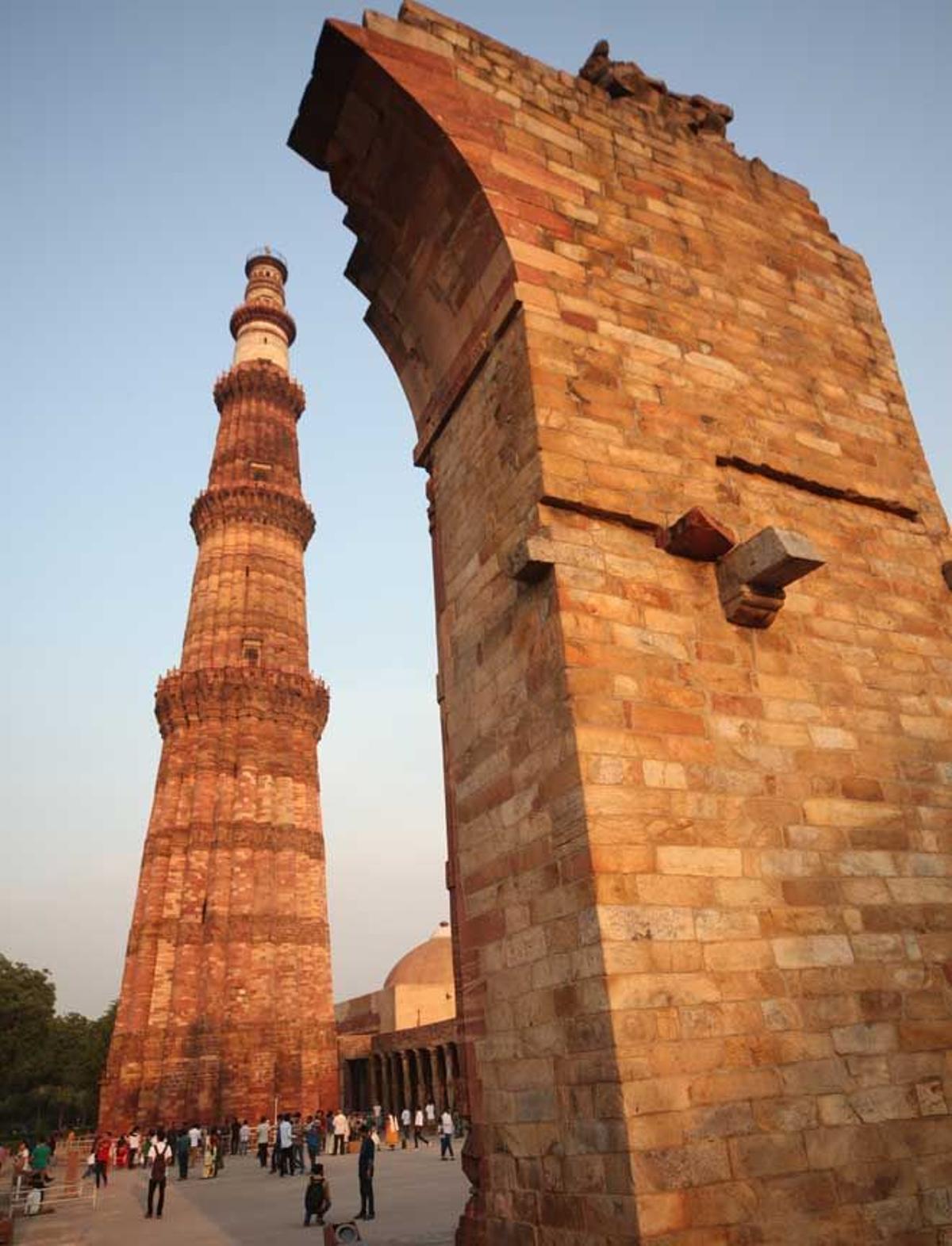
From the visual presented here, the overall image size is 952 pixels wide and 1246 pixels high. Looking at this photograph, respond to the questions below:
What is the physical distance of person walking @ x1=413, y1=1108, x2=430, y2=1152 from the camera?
21294mm

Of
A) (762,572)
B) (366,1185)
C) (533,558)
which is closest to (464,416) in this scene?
(533,558)

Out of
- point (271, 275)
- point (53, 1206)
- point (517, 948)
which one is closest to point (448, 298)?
point (517, 948)

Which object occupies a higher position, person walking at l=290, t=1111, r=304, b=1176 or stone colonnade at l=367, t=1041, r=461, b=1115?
stone colonnade at l=367, t=1041, r=461, b=1115

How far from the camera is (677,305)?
18.0 ft

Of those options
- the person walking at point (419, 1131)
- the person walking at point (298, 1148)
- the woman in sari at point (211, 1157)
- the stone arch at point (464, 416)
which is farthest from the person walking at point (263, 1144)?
the stone arch at point (464, 416)

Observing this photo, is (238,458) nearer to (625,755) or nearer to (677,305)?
(677,305)

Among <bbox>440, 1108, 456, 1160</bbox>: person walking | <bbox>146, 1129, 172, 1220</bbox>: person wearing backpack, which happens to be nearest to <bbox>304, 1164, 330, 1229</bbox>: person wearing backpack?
<bbox>146, 1129, 172, 1220</bbox>: person wearing backpack

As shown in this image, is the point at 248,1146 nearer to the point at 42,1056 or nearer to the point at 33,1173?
the point at 33,1173

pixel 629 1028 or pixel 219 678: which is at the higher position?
pixel 219 678

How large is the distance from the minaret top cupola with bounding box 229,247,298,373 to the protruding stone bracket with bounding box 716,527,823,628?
29061 millimetres

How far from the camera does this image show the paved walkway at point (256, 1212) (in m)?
8.43

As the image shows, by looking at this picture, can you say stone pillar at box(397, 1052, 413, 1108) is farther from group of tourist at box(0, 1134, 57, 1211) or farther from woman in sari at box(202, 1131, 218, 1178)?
group of tourist at box(0, 1134, 57, 1211)

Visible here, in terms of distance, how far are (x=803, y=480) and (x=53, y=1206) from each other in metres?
14.8

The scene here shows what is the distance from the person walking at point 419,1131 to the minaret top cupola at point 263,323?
79.8ft
